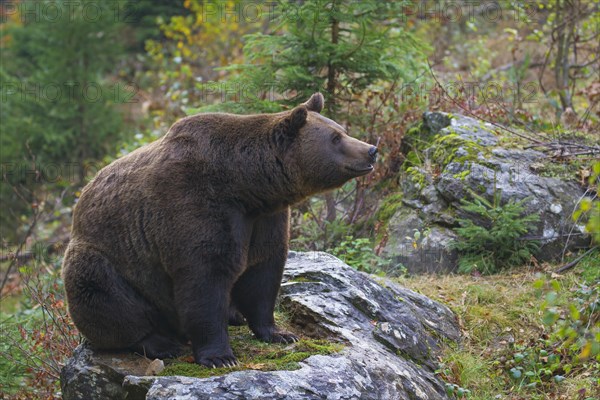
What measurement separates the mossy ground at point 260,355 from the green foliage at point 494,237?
3.33m

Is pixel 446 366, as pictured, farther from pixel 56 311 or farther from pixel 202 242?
pixel 56 311

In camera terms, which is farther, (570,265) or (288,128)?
(570,265)

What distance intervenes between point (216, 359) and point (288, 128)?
1969 mm

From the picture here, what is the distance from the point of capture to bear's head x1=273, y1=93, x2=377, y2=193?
20.9 feet

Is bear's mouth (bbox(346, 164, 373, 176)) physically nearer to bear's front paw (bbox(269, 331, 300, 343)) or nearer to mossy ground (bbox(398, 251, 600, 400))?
bear's front paw (bbox(269, 331, 300, 343))

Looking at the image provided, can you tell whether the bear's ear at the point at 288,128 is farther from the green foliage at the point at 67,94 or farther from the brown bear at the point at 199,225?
the green foliage at the point at 67,94

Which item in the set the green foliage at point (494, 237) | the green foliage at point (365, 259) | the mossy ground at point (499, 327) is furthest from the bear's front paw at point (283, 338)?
the green foliage at point (494, 237)

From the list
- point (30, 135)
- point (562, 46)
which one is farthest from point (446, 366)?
point (30, 135)

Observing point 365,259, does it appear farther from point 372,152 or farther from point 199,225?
point 199,225

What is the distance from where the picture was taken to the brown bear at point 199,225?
604 centimetres

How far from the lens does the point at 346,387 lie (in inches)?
223

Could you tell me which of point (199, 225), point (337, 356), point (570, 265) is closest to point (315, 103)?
point (199, 225)

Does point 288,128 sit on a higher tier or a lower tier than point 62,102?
higher

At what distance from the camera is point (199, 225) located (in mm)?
5988
